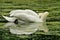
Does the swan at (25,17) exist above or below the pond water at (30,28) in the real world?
above

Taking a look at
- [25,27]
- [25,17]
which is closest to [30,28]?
[25,27]

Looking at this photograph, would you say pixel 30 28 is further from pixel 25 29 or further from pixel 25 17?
pixel 25 17

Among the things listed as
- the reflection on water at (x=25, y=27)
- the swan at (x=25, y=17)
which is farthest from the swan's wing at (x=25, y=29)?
the swan at (x=25, y=17)

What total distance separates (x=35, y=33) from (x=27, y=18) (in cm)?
58

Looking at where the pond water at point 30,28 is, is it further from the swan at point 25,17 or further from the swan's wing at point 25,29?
the swan at point 25,17

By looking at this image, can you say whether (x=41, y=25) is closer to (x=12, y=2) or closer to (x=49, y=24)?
(x=49, y=24)

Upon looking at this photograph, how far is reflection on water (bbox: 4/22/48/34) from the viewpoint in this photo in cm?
414

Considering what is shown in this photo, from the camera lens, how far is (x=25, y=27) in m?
4.36

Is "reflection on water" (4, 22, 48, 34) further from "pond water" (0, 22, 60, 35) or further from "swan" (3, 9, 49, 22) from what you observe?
"swan" (3, 9, 49, 22)

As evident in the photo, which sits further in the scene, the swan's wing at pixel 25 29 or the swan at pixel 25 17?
the swan at pixel 25 17

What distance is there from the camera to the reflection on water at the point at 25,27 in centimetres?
414

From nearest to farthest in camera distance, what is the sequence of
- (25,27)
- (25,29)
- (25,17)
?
(25,29) < (25,27) < (25,17)

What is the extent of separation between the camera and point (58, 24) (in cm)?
455

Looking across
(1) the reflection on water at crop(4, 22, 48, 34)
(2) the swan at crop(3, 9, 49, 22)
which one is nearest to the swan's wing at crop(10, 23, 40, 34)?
(1) the reflection on water at crop(4, 22, 48, 34)
